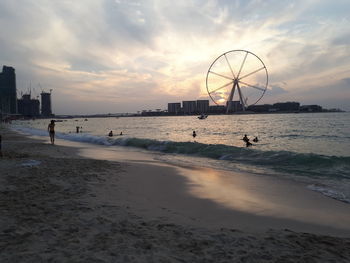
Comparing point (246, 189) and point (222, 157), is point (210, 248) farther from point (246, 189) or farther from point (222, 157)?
point (222, 157)

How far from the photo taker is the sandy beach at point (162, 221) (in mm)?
4164

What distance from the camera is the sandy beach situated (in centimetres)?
416

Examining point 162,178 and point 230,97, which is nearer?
point 162,178

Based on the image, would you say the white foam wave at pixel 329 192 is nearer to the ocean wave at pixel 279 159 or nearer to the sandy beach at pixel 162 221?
the sandy beach at pixel 162 221

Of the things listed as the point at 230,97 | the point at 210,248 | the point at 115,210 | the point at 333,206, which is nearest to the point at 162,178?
the point at 115,210

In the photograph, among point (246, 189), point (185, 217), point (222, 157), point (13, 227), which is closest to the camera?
point (13, 227)

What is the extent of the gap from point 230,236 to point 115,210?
263 cm

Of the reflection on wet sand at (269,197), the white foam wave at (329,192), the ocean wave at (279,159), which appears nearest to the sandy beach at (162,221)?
the reflection on wet sand at (269,197)

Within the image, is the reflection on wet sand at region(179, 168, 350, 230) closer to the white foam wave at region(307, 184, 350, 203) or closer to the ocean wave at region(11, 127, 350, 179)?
the white foam wave at region(307, 184, 350, 203)

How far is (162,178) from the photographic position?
1089cm

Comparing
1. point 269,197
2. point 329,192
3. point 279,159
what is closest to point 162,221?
point 269,197

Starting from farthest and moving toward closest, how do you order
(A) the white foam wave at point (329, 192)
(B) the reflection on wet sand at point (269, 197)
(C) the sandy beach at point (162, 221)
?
(A) the white foam wave at point (329, 192), (B) the reflection on wet sand at point (269, 197), (C) the sandy beach at point (162, 221)

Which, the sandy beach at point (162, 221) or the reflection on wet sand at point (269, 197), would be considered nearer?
the sandy beach at point (162, 221)

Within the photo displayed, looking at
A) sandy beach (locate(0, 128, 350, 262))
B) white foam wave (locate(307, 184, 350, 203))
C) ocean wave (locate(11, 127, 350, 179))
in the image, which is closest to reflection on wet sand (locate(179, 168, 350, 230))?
sandy beach (locate(0, 128, 350, 262))
